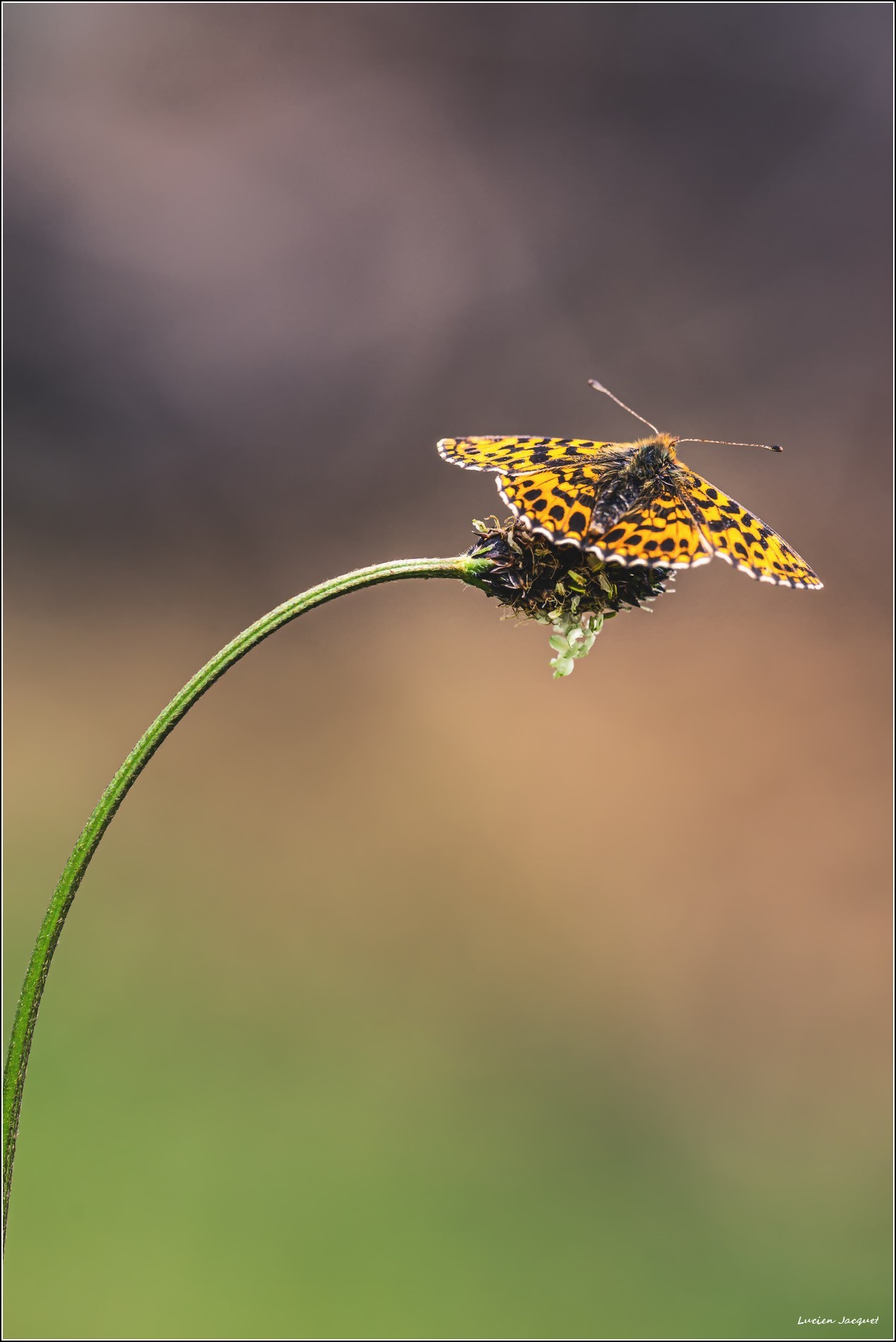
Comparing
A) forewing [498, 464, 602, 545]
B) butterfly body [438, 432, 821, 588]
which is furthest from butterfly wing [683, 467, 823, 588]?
forewing [498, 464, 602, 545]

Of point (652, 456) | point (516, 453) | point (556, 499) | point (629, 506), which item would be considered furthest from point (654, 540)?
point (516, 453)

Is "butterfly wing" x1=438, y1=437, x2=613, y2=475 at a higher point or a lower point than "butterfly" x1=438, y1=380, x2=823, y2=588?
higher

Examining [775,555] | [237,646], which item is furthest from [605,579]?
[237,646]

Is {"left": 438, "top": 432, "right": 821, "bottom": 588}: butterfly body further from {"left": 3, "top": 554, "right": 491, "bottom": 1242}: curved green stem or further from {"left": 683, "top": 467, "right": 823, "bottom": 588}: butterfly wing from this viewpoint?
{"left": 3, "top": 554, "right": 491, "bottom": 1242}: curved green stem

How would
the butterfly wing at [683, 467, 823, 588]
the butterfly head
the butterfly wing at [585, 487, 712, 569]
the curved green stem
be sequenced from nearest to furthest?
the curved green stem → the butterfly wing at [585, 487, 712, 569] → the butterfly wing at [683, 467, 823, 588] → the butterfly head

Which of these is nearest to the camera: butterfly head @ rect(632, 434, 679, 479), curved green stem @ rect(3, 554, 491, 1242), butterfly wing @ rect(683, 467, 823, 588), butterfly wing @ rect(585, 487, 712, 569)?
curved green stem @ rect(3, 554, 491, 1242)

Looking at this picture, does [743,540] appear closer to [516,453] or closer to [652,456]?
[652,456]

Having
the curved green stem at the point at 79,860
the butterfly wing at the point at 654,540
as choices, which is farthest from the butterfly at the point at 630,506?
the curved green stem at the point at 79,860

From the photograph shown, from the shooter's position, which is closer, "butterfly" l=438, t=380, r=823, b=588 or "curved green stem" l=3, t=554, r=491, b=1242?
"curved green stem" l=3, t=554, r=491, b=1242
